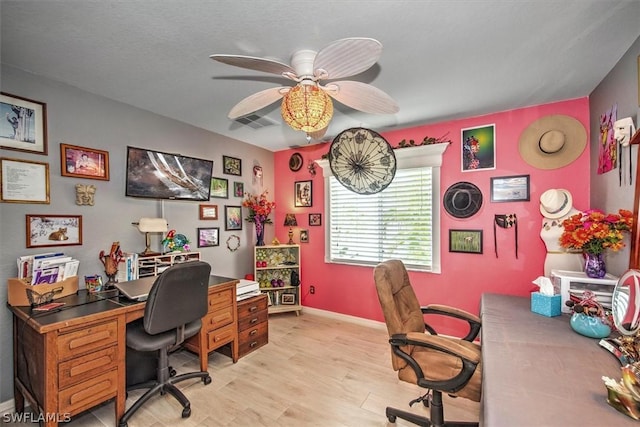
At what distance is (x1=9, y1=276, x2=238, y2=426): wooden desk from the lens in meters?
1.42

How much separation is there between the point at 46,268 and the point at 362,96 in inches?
96.3

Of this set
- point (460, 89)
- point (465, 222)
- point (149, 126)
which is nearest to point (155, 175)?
point (149, 126)

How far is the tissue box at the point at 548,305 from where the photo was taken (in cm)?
163

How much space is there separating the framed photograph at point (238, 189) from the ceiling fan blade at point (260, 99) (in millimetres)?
1847

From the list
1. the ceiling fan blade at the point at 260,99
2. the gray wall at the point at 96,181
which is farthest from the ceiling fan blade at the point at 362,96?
the gray wall at the point at 96,181

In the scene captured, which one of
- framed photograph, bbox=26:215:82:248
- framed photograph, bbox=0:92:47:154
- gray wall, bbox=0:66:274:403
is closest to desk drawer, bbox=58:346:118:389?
gray wall, bbox=0:66:274:403

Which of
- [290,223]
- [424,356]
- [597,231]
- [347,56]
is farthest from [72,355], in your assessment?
[597,231]

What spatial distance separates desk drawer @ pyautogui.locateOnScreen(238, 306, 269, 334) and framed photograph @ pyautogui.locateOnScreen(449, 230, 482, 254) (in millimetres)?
2178

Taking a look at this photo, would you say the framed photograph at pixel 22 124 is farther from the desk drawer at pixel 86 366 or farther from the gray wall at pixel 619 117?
the gray wall at pixel 619 117

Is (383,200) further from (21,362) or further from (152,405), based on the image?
(21,362)

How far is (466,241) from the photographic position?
2.74 meters

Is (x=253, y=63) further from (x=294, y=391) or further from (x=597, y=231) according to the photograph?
(x=294, y=391)

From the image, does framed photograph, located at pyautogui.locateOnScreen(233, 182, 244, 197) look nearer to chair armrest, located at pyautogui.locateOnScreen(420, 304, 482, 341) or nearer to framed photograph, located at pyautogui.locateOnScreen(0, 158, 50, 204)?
framed photograph, located at pyautogui.locateOnScreen(0, 158, 50, 204)

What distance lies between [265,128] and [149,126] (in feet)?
3.83
